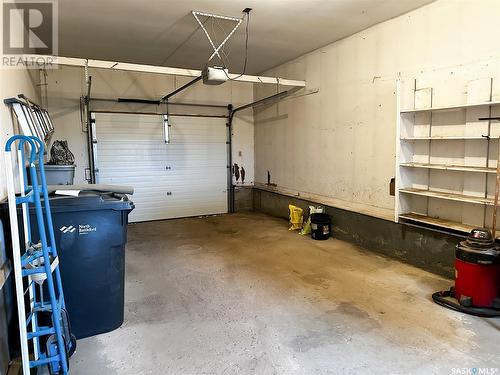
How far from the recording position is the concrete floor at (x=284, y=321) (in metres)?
2.28

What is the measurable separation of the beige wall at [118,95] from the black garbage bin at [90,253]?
4.44 metres

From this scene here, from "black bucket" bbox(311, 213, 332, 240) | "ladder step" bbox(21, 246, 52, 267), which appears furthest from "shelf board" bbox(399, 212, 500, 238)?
"ladder step" bbox(21, 246, 52, 267)

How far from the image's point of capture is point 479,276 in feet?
9.51

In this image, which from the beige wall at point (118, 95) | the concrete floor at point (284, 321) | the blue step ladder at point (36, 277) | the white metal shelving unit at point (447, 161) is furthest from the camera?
the beige wall at point (118, 95)

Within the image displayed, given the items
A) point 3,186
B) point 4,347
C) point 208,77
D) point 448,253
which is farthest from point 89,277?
point 448,253

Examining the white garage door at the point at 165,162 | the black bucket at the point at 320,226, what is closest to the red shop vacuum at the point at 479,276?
the black bucket at the point at 320,226

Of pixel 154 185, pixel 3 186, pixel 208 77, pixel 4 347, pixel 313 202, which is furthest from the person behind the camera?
pixel 154 185

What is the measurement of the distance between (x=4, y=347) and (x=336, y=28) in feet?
16.1

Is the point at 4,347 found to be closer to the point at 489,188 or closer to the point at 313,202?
the point at 489,188

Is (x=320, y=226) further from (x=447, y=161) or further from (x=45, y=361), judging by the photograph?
(x=45, y=361)

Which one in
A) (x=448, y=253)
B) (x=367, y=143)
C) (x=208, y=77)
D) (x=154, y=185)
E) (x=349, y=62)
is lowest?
(x=448, y=253)

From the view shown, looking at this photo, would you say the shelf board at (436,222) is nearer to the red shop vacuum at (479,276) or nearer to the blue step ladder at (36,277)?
the red shop vacuum at (479,276)

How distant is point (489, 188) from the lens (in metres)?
3.45

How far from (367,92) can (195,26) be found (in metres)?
2.51
